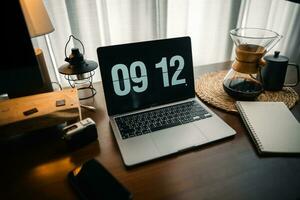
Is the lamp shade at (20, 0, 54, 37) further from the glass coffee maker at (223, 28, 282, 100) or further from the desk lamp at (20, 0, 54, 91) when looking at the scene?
the glass coffee maker at (223, 28, 282, 100)

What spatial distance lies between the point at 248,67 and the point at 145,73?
37cm

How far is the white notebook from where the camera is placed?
0.61 m

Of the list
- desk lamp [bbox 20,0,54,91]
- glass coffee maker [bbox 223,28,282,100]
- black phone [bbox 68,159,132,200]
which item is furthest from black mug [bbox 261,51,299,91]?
desk lamp [bbox 20,0,54,91]

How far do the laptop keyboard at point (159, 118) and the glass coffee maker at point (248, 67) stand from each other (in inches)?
6.6

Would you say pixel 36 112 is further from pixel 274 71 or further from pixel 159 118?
pixel 274 71

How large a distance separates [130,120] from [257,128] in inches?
15.3

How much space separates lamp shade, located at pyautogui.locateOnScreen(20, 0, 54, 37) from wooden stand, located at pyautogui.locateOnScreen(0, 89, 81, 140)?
0.22 meters

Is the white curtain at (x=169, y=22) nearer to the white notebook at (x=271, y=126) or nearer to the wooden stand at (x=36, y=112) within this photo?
the wooden stand at (x=36, y=112)

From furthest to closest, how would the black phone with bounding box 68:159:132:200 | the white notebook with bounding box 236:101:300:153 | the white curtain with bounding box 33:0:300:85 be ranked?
the white curtain with bounding box 33:0:300:85, the white notebook with bounding box 236:101:300:153, the black phone with bounding box 68:159:132:200

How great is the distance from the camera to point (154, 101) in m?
0.78

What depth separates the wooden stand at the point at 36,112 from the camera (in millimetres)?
639

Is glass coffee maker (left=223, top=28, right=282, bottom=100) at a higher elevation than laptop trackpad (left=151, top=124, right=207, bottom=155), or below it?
higher

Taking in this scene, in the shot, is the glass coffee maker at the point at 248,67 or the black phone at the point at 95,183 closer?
the black phone at the point at 95,183

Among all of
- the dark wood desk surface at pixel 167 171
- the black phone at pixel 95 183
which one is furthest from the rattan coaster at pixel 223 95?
the black phone at pixel 95 183
